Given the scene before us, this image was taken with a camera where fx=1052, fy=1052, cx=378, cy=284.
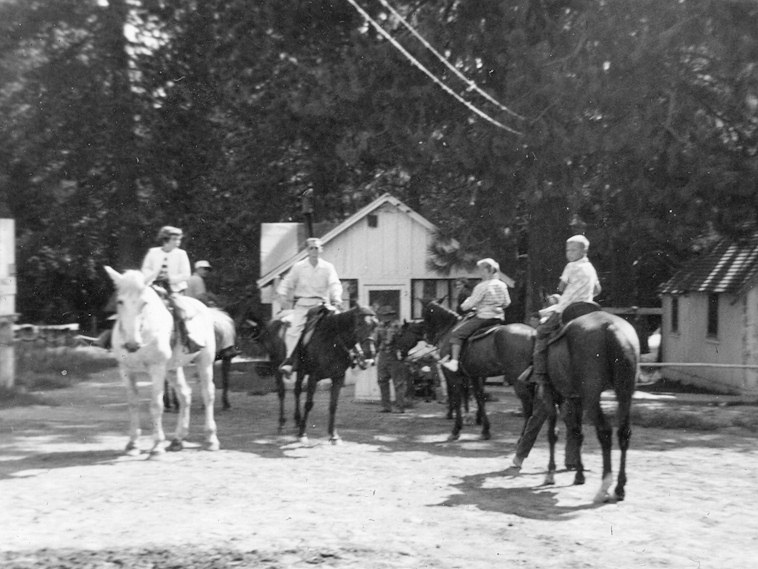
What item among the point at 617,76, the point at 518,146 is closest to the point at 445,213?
the point at 518,146

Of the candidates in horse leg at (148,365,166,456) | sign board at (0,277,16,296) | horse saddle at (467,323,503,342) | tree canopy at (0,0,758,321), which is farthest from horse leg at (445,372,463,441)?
sign board at (0,277,16,296)

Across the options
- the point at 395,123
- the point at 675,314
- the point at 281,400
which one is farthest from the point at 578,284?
the point at 675,314

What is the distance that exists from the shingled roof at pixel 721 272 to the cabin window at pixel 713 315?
648 millimetres

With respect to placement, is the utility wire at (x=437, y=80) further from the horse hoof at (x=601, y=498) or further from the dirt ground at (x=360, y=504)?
the horse hoof at (x=601, y=498)

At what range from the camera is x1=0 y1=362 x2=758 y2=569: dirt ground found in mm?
7602

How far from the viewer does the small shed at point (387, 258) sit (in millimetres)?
21875

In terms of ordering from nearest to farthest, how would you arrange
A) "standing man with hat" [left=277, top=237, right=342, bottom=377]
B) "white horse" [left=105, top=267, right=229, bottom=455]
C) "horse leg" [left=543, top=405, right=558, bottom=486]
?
1. "horse leg" [left=543, top=405, right=558, bottom=486]
2. "white horse" [left=105, top=267, right=229, bottom=455]
3. "standing man with hat" [left=277, top=237, right=342, bottom=377]

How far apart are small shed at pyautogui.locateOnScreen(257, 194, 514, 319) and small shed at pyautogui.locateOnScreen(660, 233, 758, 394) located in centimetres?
606

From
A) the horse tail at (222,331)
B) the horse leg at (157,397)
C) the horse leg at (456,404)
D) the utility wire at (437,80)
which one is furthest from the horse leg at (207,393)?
the utility wire at (437,80)

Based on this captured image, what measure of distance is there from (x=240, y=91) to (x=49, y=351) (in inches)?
367

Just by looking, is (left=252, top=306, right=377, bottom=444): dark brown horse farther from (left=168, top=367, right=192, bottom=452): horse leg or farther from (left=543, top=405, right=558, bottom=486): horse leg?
(left=543, top=405, right=558, bottom=486): horse leg

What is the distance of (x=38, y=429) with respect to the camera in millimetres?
15445

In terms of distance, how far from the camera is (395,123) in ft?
66.1

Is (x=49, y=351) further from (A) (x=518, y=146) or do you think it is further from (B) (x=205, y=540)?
(B) (x=205, y=540)
